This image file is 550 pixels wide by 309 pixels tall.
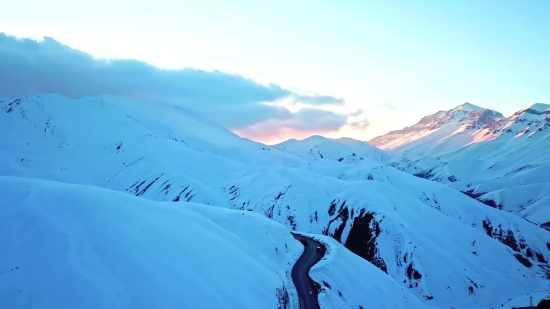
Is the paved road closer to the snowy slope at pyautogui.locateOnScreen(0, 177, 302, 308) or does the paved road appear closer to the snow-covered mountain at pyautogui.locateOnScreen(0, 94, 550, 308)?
the snow-covered mountain at pyautogui.locateOnScreen(0, 94, 550, 308)

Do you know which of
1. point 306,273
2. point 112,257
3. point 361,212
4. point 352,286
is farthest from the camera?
point 361,212

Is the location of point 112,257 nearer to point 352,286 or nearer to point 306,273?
point 306,273

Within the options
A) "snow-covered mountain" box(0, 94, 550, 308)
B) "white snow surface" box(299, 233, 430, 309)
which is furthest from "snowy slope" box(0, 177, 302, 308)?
"white snow surface" box(299, 233, 430, 309)

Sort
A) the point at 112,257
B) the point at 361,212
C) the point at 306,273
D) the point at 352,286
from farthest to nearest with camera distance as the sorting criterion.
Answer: the point at 361,212 < the point at 352,286 < the point at 306,273 < the point at 112,257

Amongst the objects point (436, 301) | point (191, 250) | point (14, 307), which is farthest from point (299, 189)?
point (14, 307)

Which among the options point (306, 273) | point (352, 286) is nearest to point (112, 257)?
point (306, 273)

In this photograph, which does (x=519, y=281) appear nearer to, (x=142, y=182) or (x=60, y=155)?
(x=142, y=182)

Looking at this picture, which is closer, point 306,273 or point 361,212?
point 306,273

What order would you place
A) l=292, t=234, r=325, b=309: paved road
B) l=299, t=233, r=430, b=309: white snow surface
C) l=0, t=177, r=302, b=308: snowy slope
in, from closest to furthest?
l=0, t=177, r=302, b=308: snowy slope < l=292, t=234, r=325, b=309: paved road < l=299, t=233, r=430, b=309: white snow surface
